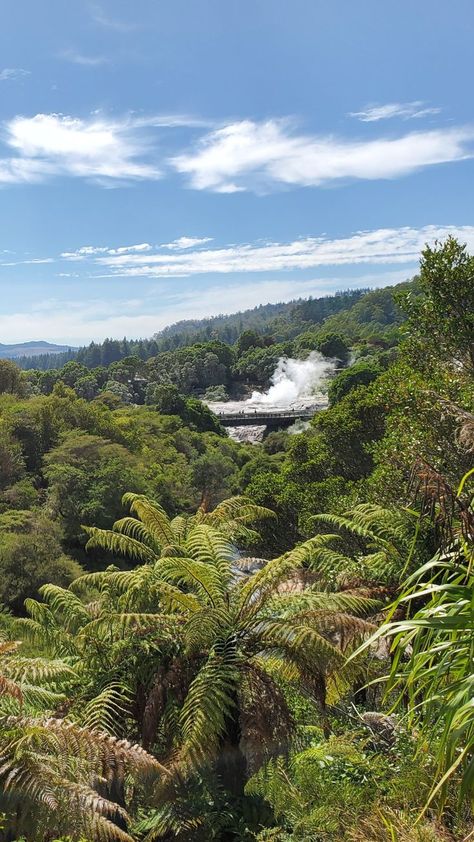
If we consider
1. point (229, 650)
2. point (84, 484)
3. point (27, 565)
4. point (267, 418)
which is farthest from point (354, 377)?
point (229, 650)

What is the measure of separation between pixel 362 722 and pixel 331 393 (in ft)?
158

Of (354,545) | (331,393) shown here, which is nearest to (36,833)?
(354,545)

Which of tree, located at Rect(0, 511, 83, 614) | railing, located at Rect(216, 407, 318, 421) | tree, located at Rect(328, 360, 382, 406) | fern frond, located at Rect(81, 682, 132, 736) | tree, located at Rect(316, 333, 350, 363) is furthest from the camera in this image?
tree, located at Rect(316, 333, 350, 363)

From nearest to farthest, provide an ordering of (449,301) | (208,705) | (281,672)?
1. (208,705)
2. (281,672)
3. (449,301)

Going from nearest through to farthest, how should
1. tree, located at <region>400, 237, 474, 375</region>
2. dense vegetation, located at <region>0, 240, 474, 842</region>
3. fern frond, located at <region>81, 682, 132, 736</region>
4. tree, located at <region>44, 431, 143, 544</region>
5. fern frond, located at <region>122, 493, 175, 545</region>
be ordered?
dense vegetation, located at <region>0, 240, 474, 842</region> → fern frond, located at <region>81, 682, 132, 736</region> → fern frond, located at <region>122, 493, 175, 545</region> → tree, located at <region>400, 237, 474, 375</region> → tree, located at <region>44, 431, 143, 544</region>

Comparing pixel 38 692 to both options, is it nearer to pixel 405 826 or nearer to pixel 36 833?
pixel 36 833

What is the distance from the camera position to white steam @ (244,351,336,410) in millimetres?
77387

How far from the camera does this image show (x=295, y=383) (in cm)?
8331

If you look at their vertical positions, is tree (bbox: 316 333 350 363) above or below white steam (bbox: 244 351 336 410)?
above

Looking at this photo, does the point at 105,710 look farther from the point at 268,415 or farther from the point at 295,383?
the point at 295,383

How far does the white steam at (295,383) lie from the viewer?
77.4 metres

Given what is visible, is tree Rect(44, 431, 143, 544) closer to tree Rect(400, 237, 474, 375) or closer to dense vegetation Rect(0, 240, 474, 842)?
dense vegetation Rect(0, 240, 474, 842)

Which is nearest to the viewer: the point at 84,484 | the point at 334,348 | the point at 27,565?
the point at 27,565

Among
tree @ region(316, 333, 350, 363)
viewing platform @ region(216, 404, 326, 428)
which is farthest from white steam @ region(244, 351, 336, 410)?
viewing platform @ region(216, 404, 326, 428)
